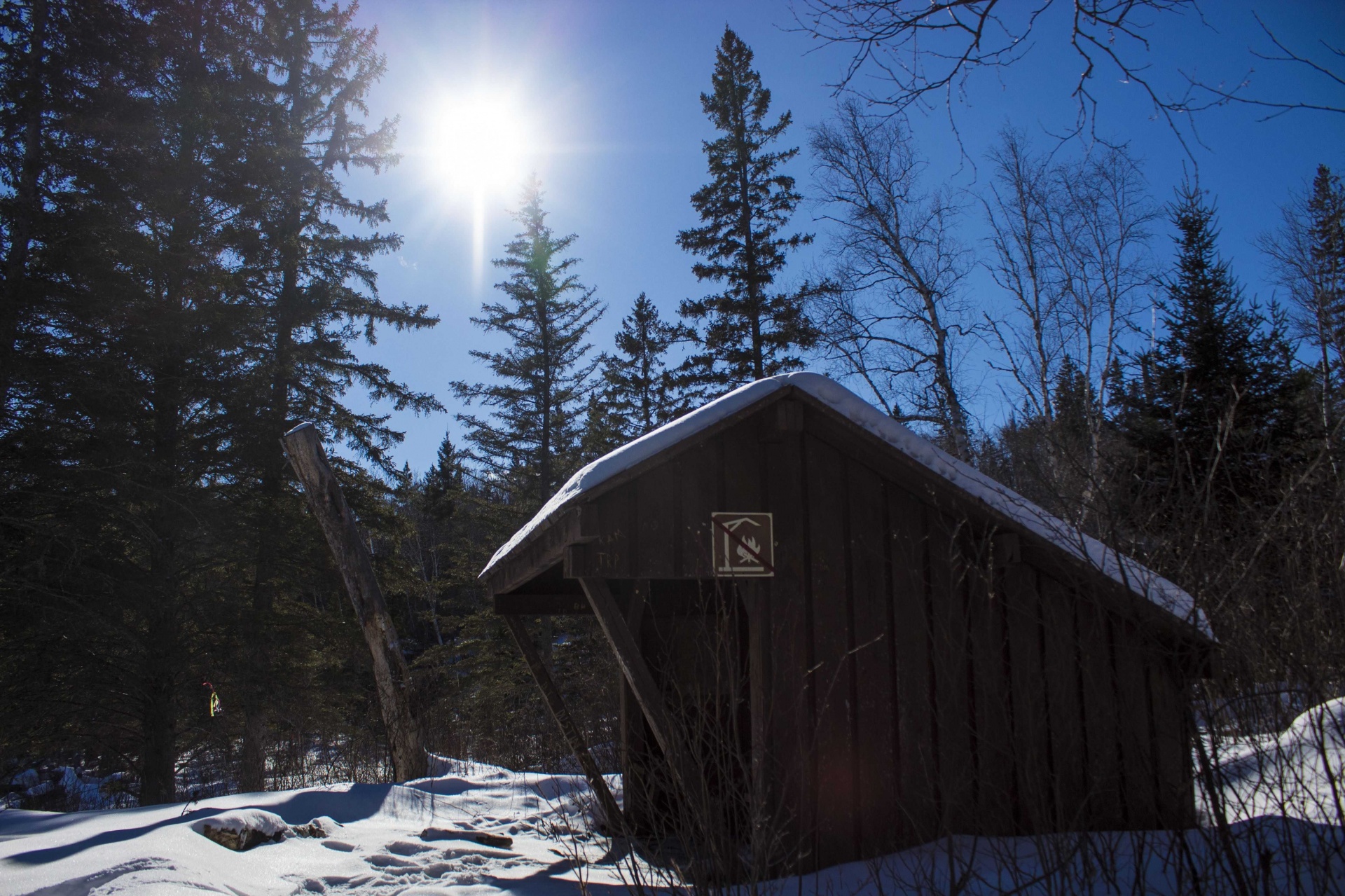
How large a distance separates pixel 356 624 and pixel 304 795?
8066 mm

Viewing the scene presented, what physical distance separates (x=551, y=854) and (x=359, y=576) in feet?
16.9

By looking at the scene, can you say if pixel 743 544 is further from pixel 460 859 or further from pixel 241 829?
pixel 241 829

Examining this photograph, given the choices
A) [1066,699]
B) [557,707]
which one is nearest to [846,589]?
[1066,699]

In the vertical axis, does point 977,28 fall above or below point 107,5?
below

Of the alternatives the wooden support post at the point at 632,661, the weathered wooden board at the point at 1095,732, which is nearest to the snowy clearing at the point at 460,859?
the weathered wooden board at the point at 1095,732

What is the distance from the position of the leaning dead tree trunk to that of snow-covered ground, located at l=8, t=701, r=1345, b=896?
78.7 inches

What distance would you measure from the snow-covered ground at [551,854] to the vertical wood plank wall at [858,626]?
36 centimetres

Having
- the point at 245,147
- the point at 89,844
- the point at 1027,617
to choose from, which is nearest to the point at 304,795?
the point at 89,844

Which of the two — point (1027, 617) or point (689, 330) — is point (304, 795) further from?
point (689, 330)

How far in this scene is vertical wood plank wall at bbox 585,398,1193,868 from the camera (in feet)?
16.3

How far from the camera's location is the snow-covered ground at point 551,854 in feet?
9.53

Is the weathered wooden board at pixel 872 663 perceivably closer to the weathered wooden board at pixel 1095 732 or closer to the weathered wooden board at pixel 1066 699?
the weathered wooden board at pixel 1066 699

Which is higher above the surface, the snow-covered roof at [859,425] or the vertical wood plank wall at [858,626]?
the snow-covered roof at [859,425]

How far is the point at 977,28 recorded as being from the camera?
334 centimetres
